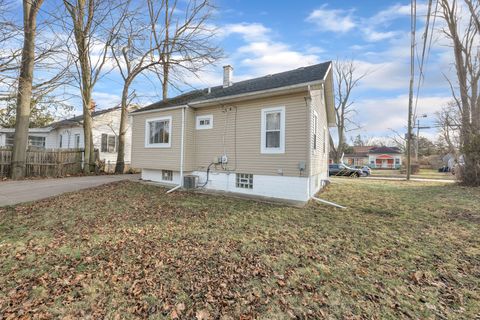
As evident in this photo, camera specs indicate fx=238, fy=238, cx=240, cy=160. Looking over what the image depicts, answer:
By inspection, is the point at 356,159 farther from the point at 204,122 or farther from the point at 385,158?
the point at 204,122

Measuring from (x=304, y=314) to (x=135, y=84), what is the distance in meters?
17.6

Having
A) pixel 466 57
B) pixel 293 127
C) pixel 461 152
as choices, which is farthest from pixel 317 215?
pixel 466 57

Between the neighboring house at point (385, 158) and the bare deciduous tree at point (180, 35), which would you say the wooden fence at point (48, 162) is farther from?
the neighboring house at point (385, 158)

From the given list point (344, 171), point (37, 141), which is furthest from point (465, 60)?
point (37, 141)

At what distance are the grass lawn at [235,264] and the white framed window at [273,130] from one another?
2.51m

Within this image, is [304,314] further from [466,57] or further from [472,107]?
[466,57]

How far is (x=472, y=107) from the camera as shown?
14875mm

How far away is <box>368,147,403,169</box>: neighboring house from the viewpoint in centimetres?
4969

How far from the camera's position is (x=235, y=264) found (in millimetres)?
3662

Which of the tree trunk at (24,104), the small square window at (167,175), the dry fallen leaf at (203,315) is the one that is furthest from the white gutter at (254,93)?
the tree trunk at (24,104)

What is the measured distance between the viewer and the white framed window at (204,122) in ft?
32.3

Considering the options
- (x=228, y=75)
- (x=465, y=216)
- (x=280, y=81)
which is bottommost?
(x=465, y=216)

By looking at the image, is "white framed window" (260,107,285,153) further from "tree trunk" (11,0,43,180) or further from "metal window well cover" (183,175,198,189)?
"tree trunk" (11,0,43,180)

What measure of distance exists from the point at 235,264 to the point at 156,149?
8.32 meters
